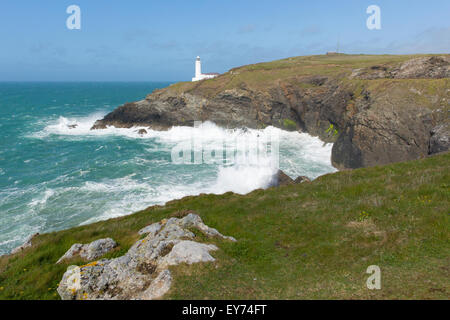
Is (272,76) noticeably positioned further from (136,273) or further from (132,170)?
(136,273)

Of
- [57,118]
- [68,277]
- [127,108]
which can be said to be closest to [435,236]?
[68,277]

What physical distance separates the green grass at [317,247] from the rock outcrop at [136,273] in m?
0.62

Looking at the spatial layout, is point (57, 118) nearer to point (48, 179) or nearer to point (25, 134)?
point (25, 134)

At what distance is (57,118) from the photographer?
101750 millimetres

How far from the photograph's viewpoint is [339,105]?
6125cm

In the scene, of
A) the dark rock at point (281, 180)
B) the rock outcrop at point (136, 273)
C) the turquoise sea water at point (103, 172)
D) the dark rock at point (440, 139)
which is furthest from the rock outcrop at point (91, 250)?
the dark rock at point (440, 139)

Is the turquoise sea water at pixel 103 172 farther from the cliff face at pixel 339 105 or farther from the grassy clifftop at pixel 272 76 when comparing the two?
the grassy clifftop at pixel 272 76

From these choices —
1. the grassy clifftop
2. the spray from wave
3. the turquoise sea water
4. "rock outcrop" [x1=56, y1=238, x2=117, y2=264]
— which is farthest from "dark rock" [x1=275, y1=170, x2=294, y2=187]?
the grassy clifftop

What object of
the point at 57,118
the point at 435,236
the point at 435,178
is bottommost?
the point at 435,236

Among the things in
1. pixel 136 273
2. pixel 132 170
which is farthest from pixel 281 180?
pixel 136 273

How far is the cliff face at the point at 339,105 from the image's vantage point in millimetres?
42684

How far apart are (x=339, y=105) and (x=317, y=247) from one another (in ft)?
179

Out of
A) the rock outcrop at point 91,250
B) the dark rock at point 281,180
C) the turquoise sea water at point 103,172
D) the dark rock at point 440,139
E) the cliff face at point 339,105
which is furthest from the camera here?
the cliff face at point 339,105
